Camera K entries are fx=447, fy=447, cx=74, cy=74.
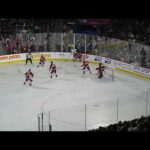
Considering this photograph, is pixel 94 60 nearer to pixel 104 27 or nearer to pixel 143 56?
pixel 104 27

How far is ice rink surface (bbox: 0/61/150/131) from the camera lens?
1310 cm

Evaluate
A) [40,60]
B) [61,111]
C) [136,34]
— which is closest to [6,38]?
[40,60]

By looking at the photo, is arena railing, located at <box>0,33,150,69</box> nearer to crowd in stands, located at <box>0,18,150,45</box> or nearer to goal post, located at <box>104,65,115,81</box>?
goal post, located at <box>104,65,115,81</box>

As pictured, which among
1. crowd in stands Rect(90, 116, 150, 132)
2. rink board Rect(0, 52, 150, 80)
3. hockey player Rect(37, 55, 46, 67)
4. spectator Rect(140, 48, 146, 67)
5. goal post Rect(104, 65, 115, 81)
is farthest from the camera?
hockey player Rect(37, 55, 46, 67)

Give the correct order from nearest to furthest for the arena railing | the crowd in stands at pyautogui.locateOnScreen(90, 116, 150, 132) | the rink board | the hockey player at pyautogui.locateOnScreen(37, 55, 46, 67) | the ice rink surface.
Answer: the crowd in stands at pyautogui.locateOnScreen(90, 116, 150, 132) → the ice rink surface → the rink board → the hockey player at pyautogui.locateOnScreen(37, 55, 46, 67) → the arena railing

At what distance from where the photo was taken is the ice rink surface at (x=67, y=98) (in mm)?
13102

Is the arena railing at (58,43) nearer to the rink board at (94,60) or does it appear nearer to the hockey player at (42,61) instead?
the rink board at (94,60)

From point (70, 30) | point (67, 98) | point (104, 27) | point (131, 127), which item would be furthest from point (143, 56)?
point (131, 127)

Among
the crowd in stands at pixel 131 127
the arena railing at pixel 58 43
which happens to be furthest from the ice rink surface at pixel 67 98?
the crowd in stands at pixel 131 127

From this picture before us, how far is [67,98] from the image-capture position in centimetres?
1597

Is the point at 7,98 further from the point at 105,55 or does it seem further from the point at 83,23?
the point at 83,23

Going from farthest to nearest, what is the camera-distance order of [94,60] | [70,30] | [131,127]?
[70,30]
[94,60]
[131,127]

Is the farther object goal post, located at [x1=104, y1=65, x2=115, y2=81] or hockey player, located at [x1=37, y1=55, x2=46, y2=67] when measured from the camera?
hockey player, located at [x1=37, y1=55, x2=46, y2=67]

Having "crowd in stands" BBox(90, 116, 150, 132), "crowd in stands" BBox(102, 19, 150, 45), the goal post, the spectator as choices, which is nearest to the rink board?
the goal post
